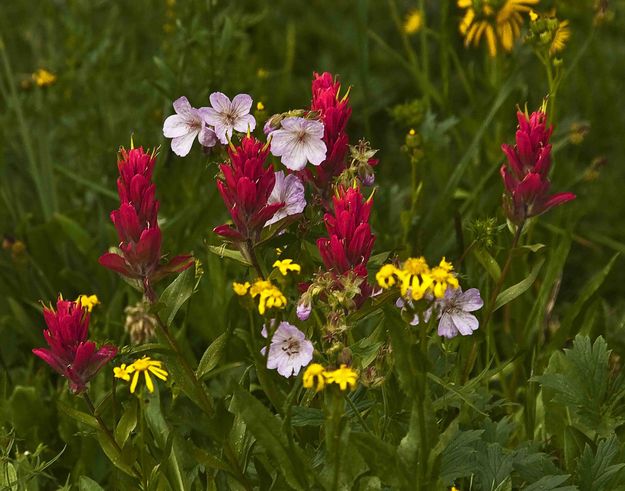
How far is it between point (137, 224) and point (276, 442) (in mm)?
456

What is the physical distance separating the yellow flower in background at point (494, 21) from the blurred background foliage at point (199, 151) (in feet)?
0.23

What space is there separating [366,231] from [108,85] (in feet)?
8.30

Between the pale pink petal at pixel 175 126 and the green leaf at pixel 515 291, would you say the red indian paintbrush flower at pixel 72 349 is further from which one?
the green leaf at pixel 515 291

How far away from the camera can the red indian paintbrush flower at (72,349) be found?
1746 mm

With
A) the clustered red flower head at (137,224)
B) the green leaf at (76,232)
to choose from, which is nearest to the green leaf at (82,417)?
the clustered red flower head at (137,224)

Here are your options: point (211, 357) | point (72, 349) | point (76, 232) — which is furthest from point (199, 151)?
point (72, 349)

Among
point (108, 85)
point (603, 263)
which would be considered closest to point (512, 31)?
point (603, 263)

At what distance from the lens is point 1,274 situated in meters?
3.10

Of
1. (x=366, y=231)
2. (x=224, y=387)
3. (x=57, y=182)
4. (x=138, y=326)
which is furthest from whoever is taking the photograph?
(x=57, y=182)

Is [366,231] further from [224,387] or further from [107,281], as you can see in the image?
[107,281]

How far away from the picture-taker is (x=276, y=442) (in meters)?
1.69

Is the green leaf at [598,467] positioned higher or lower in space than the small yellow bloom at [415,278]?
lower

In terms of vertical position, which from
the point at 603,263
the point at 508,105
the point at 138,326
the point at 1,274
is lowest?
the point at 603,263

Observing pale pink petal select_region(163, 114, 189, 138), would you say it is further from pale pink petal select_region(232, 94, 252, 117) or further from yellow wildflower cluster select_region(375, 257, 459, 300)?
yellow wildflower cluster select_region(375, 257, 459, 300)
